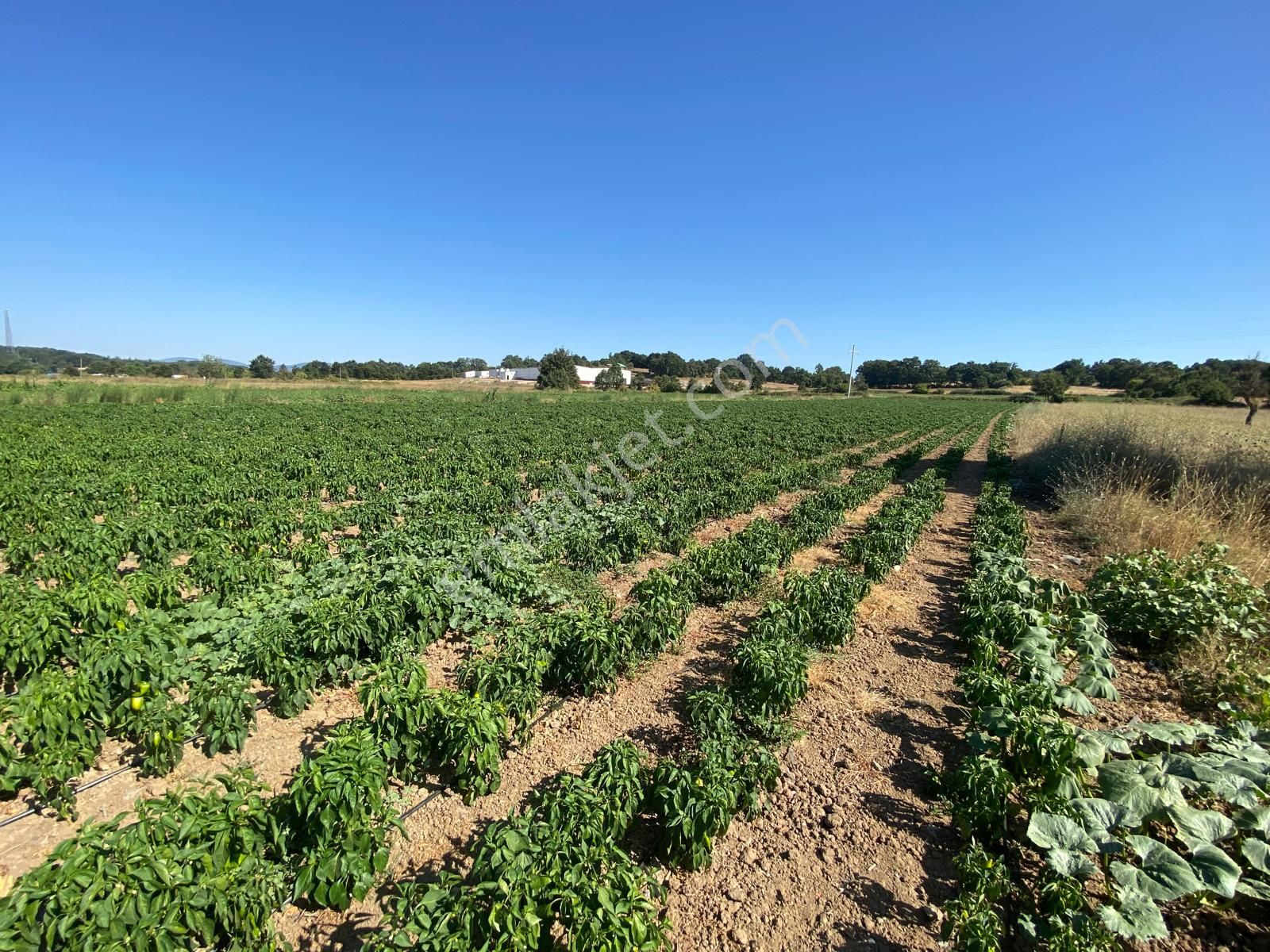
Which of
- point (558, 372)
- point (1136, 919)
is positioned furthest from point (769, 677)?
point (558, 372)

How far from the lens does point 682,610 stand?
763cm

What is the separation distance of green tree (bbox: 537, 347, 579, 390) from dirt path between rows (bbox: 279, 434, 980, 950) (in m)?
74.7

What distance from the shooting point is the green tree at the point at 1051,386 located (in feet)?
274

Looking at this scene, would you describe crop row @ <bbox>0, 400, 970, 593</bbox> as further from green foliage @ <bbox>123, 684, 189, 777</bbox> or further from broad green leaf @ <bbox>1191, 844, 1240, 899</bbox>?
broad green leaf @ <bbox>1191, 844, 1240, 899</bbox>

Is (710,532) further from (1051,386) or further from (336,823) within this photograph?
(1051,386)

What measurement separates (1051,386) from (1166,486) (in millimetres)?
94177

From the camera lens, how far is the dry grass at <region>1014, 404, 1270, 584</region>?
32.3 ft

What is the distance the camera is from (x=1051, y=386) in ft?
290

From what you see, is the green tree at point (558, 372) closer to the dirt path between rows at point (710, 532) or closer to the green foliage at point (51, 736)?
the dirt path between rows at point (710, 532)

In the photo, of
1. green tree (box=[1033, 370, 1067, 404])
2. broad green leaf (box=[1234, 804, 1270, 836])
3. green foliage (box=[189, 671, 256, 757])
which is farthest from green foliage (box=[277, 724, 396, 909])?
green tree (box=[1033, 370, 1067, 404])

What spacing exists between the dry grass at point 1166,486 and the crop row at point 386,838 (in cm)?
971

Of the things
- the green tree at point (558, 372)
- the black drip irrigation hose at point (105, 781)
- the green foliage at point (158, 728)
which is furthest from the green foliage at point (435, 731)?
the green tree at point (558, 372)

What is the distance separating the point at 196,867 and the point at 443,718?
1.78m

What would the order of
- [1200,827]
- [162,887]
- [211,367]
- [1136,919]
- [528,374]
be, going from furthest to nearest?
[528,374] < [211,367] < [1200,827] < [1136,919] < [162,887]
